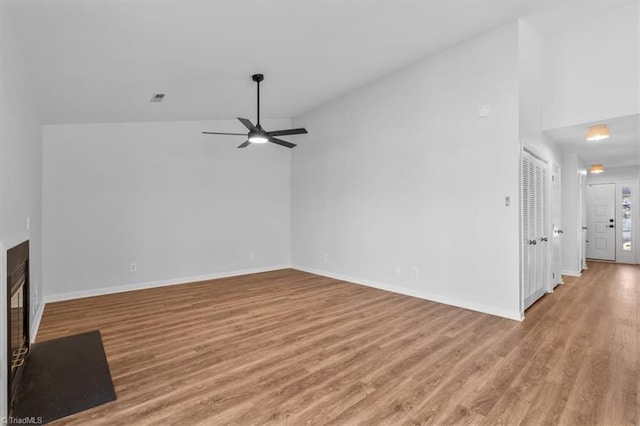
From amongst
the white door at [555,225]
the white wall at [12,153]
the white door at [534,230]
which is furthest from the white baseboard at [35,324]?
the white door at [555,225]

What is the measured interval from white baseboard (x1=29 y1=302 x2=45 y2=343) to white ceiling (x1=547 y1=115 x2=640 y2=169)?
273 inches

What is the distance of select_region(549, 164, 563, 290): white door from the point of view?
5205 millimetres

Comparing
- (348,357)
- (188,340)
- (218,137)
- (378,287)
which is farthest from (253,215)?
(348,357)

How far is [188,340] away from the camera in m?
3.23

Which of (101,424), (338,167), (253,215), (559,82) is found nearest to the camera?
(101,424)

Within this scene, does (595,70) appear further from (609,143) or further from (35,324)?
(35,324)

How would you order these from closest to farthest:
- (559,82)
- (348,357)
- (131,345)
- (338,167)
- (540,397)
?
(540,397)
(348,357)
(131,345)
(559,82)
(338,167)

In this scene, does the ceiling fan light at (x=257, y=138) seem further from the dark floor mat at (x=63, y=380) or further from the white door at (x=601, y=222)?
the white door at (x=601, y=222)

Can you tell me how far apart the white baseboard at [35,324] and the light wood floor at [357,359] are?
9cm

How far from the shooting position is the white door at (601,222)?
8039 mm

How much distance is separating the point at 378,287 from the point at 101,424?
411 cm

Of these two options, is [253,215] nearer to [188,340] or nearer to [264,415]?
[188,340]

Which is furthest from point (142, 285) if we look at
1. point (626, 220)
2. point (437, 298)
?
point (626, 220)

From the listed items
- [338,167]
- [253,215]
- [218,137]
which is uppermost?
[218,137]
